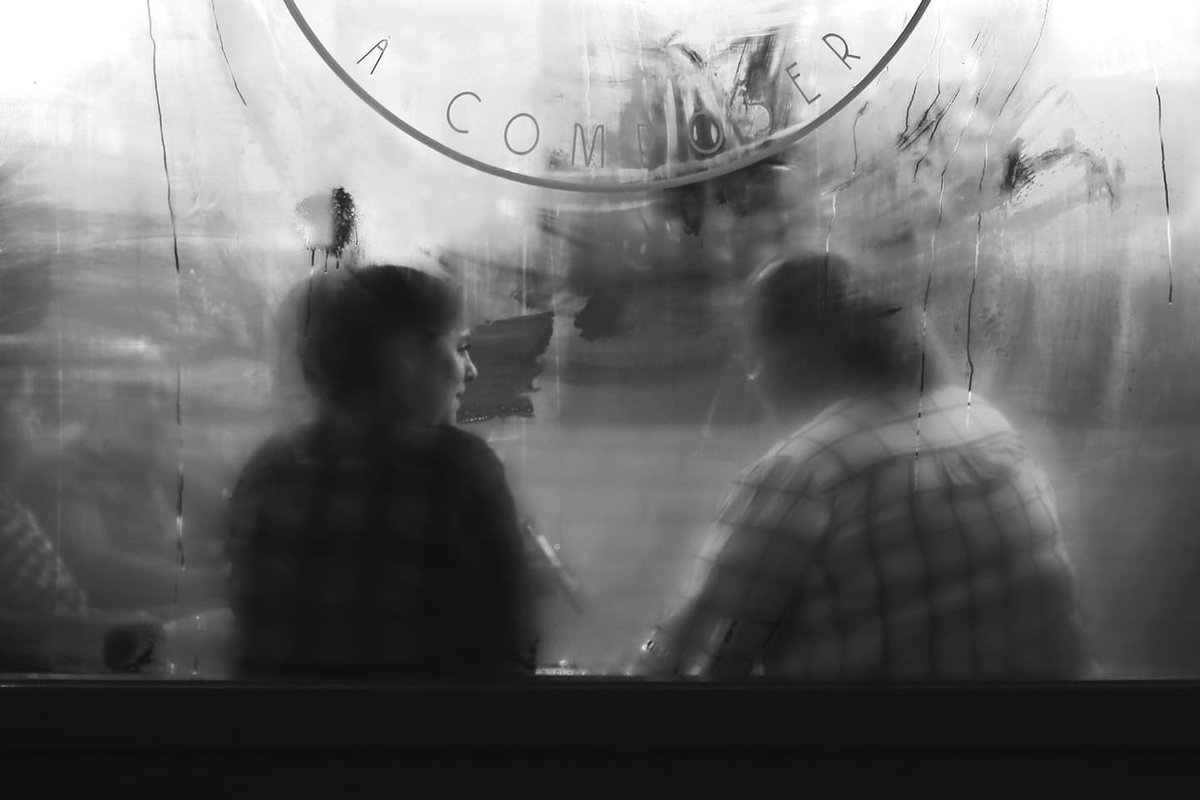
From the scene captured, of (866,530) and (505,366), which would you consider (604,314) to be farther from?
(866,530)

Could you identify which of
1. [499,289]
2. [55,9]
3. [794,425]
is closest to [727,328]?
[794,425]

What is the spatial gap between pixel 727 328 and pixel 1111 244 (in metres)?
0.38

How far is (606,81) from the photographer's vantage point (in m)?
1.06

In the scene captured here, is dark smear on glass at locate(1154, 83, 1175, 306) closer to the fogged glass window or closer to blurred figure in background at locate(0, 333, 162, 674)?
the fogged glass window

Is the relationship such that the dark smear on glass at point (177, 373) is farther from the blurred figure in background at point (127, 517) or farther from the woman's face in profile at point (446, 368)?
the woman's face in profile at point (446, 368)

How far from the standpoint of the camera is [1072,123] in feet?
3.48

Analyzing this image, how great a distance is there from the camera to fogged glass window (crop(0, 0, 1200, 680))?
1.05 m

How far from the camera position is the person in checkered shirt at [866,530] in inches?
41.6

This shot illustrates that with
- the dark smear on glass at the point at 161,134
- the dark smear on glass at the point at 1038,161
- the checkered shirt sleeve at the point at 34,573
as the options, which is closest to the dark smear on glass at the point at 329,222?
the dark smear on glass at the point at 161,134

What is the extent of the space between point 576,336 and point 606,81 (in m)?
0.25

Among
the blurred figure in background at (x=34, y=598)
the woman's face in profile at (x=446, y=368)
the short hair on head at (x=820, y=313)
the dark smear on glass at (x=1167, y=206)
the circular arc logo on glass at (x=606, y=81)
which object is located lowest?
the blurred figure in background at (x=34, y=598)

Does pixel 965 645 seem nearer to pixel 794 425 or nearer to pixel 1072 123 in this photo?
pixel 794 425

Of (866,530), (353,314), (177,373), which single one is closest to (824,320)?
(866,530)

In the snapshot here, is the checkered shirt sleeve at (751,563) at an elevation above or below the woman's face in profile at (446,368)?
below
